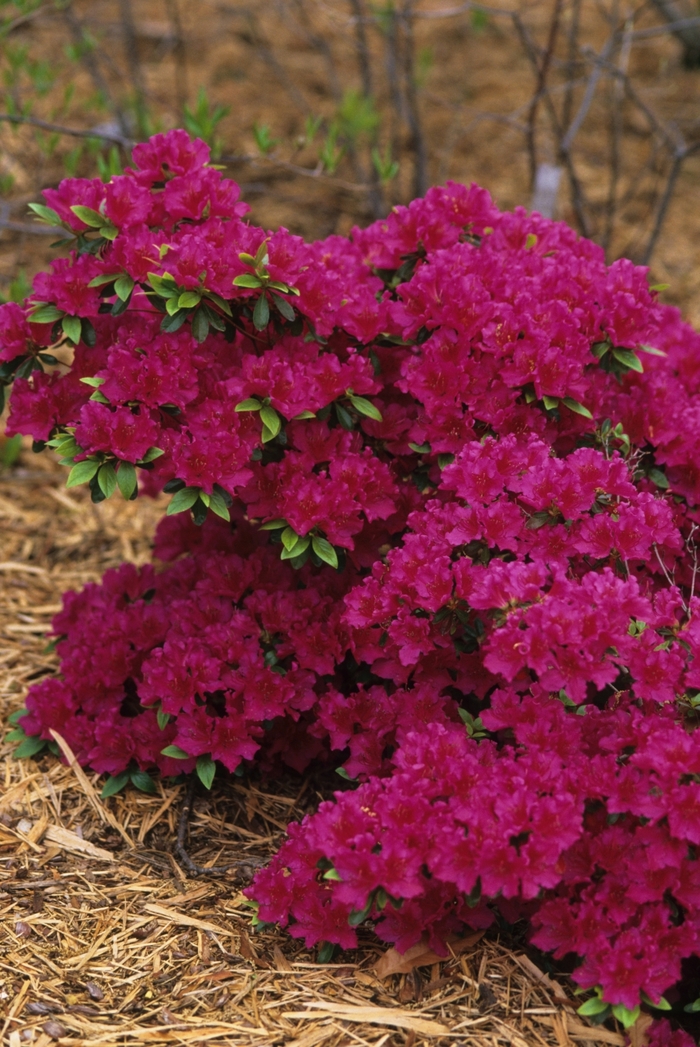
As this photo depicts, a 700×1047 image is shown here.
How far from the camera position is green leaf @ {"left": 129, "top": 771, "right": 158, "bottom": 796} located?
242 cm

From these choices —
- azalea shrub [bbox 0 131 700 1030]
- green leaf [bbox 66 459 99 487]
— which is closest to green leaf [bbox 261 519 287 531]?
azalea shrub [bbox 0 131 700 1030]

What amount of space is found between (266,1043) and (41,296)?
146 centimetres

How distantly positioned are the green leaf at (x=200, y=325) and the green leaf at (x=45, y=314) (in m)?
0.30

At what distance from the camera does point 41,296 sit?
2209 mm

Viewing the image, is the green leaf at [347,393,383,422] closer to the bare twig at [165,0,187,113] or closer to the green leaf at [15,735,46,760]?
the green leaf at [15,735,46,760]

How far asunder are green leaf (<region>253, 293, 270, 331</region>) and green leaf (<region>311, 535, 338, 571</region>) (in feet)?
1.38

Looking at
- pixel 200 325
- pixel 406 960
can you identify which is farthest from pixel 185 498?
pixel 406 960

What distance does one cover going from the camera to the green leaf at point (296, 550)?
2.09 meters

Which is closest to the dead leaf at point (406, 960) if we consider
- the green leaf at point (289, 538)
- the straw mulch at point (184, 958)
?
the straw mulch at point (184, 958)

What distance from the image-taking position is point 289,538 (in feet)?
6.92

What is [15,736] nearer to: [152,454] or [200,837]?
[200,837]

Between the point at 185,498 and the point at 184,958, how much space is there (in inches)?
33.6

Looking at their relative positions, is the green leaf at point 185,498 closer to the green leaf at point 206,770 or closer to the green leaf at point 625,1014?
the green leaf at point 206,770

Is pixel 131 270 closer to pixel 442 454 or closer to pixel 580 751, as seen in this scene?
pixel 442 454
